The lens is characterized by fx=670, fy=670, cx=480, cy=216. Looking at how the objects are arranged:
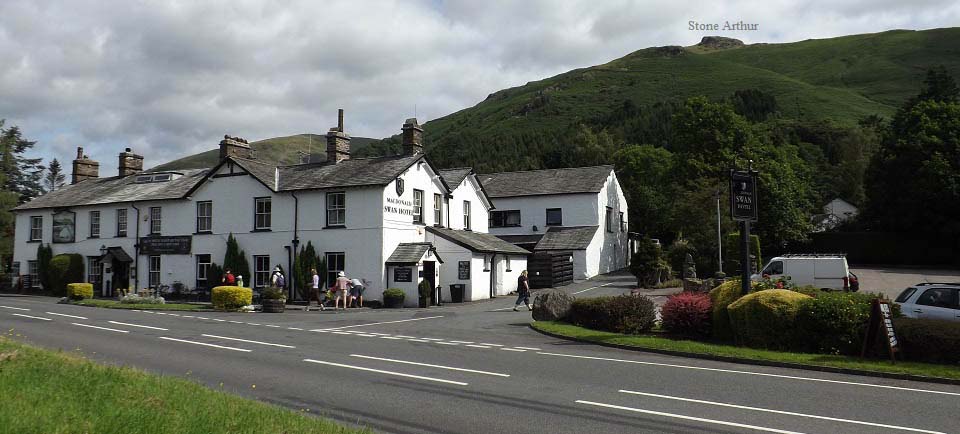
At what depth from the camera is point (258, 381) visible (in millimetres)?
11492

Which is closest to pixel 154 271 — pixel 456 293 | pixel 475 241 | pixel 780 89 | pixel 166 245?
pixel 166 245

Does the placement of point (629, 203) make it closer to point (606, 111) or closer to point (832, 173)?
point (832, 173)

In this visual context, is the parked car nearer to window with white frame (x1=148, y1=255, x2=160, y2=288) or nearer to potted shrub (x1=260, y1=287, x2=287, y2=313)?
potted shrub (x1=260, y1=287, x2=287, y2=313)

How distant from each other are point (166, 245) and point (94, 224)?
23.9 ft

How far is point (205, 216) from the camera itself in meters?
37.1

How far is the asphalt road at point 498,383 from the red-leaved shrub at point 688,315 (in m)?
3.17

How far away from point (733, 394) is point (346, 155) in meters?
29.5

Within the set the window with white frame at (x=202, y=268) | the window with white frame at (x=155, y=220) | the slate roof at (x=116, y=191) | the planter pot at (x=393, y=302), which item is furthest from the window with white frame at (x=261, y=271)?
the window with white frame at (x=155, y=220)

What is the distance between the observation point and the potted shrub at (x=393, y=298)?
31.2m

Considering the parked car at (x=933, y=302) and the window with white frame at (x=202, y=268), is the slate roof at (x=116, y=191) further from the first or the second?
the parked car at (x=933, y=302)

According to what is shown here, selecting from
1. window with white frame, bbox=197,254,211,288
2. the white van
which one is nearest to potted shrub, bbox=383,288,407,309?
window with white frame, bbox=197,254,211,288

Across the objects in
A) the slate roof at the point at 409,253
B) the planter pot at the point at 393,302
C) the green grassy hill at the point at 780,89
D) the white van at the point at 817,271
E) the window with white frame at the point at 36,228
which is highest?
the green grassy hill at the point at 780,89

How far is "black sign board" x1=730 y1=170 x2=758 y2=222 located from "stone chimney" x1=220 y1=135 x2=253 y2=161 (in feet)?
88.3

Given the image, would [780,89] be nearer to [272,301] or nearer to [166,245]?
[166,245]
